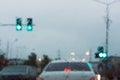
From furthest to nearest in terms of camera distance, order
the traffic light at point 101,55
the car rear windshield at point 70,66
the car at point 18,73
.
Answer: the traffic light at point 101,55
the car at point 18,73
the car rear windshield at point 70,66

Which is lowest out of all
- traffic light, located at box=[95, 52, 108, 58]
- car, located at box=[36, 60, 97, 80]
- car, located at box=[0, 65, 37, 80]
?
car, located at box=[0, 65, 37, 80]

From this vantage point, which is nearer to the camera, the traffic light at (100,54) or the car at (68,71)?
the car at (68,71)

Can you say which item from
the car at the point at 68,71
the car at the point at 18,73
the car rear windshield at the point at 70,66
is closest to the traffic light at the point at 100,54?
the car at the point at 18,73

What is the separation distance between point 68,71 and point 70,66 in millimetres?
780

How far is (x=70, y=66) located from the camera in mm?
17797

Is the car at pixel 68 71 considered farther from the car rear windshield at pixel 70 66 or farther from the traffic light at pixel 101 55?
the traffic light at pixel 101 55

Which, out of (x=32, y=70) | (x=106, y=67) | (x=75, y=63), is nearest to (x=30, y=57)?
(x=106, y=67)

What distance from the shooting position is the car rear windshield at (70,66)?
17.7 m

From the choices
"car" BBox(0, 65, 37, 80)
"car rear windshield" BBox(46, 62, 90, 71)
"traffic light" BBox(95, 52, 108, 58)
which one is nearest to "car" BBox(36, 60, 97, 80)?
"car rear windshield" BBox(46, 62, 90, 71)

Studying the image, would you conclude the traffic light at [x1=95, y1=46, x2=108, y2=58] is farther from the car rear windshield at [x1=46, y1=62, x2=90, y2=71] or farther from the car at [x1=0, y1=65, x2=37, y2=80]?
the car rear windshield at [x1=46, y1=62, x2=90, y2=71]

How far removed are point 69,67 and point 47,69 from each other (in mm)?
769

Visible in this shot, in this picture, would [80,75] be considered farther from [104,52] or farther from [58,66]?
[104,52]

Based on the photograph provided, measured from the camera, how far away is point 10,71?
107ft

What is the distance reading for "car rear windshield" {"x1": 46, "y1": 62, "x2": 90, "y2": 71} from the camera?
1766 cm
